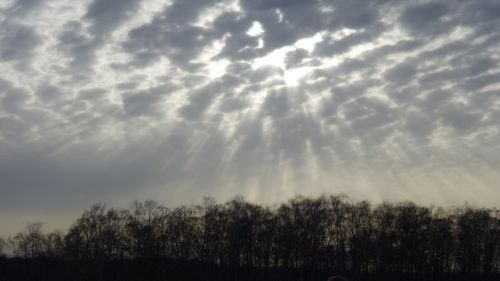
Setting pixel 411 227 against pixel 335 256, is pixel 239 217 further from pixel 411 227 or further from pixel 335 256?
pixel 411 227

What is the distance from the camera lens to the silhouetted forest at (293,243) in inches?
5059

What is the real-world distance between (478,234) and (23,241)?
387 ft

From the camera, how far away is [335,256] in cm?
13375

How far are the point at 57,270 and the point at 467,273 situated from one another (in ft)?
300

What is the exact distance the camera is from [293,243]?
132500 millimetres

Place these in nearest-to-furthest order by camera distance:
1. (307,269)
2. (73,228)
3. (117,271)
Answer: (117,271)
(307,269)
(73,228)

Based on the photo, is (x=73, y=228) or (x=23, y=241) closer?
(x=73, y=228)

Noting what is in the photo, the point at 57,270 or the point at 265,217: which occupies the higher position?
the point at 265,217

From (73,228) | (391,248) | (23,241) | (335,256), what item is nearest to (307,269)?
(335,256)

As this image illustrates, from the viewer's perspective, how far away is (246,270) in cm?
12825

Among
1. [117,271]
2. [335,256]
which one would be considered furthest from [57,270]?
[335,256]

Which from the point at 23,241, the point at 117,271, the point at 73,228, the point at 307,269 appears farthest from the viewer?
the point at 23,241

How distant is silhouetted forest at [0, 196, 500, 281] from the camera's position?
422 feet

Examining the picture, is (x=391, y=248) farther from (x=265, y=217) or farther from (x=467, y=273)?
(x=265, y=217)
